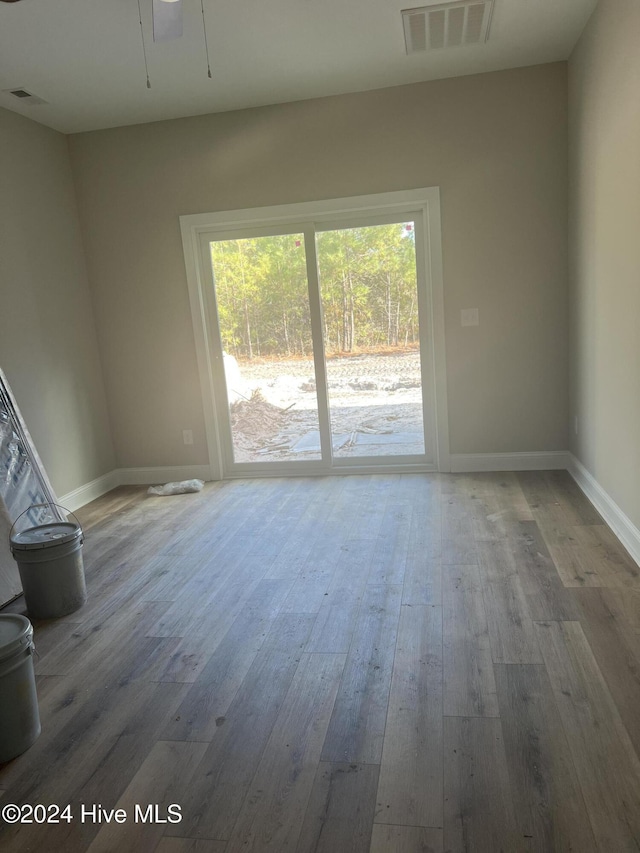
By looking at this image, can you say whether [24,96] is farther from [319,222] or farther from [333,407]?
[333,407]

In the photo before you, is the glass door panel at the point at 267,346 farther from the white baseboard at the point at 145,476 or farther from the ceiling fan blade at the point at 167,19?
the ceiling fan blade at the point at 167,19

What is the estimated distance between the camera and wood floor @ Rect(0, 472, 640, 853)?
1606 millimetres

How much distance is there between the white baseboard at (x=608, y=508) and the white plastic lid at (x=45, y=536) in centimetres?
275

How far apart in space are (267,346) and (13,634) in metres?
3.32

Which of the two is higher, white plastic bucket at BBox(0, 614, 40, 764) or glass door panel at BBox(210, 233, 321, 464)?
glass door panel at BBox(210, 233, 321, 464)

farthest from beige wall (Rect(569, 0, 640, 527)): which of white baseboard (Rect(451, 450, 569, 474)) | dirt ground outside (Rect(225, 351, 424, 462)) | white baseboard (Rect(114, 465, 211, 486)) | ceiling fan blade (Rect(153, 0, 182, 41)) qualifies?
white baseboard (Rect(114, 465, 211, 486))

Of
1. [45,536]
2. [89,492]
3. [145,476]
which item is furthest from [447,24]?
[89,492]

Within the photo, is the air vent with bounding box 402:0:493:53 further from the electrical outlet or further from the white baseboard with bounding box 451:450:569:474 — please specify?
the white baseboard with bounding box 451:450:569:474

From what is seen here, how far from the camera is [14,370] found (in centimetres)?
409

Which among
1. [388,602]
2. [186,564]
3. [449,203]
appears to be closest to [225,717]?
[388,602]

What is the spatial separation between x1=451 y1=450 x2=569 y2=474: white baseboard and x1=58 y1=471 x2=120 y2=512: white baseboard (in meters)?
2.90

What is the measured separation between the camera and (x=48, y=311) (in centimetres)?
448

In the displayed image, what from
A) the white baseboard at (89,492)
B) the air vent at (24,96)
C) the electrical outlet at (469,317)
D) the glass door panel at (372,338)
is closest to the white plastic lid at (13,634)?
the white baseboard at (89,492)

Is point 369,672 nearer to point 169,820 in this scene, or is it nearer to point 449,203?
point 169,820
